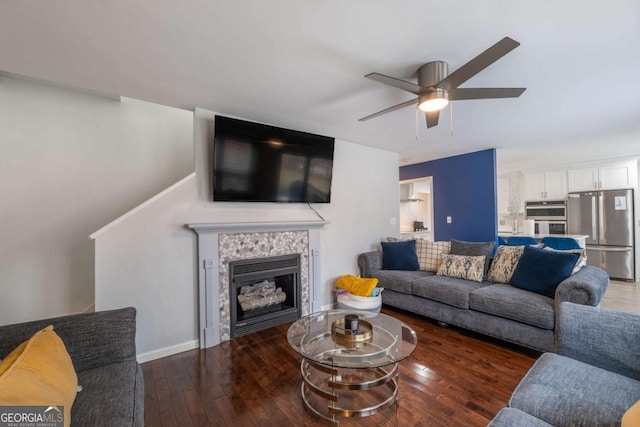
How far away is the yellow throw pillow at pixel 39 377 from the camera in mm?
864

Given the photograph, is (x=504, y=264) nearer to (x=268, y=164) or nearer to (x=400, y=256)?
(x=400, y=256)

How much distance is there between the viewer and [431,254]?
144 inches

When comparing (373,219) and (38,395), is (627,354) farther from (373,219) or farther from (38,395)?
(373,219)

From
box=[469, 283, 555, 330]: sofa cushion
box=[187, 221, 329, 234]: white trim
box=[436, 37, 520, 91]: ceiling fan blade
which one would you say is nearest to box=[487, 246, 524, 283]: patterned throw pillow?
box=[469, 283, 555, 330]: sofa cushion

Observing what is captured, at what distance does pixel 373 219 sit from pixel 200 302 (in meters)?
2.62

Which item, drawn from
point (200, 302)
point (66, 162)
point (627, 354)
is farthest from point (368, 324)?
point (66, 162)

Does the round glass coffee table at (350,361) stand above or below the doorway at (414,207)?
below

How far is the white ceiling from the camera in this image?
1.37 m

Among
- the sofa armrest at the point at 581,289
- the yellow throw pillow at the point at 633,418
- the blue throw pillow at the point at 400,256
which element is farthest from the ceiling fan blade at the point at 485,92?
the blue throw pillow at the point at 400,256

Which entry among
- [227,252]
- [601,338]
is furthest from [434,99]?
[227,252]

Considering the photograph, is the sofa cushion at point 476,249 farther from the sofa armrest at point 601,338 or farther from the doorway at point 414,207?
the doorway at point 414,207

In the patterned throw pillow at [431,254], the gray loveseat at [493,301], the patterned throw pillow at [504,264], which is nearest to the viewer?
the gray loveseat at [493,301]

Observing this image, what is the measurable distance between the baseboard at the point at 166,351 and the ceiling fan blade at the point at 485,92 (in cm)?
306

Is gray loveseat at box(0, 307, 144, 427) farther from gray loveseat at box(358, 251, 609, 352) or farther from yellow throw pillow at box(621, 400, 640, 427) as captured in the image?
gray loveseat at box(358, 251, 609, 352)
